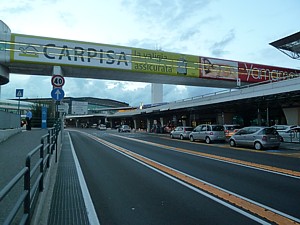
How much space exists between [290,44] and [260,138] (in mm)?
23603

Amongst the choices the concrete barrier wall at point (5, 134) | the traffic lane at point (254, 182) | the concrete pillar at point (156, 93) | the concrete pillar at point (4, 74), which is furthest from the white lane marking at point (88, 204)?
the concrete pillar at point (156, 93)

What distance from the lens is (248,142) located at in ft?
67.8

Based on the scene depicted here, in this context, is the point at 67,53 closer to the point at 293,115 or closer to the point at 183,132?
the point at 183,132

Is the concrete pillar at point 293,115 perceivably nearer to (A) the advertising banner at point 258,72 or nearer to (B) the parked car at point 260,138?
(A) the advertising banner at point 258,72

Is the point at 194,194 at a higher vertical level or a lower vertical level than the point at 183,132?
lower

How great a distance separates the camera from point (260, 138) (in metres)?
19.6

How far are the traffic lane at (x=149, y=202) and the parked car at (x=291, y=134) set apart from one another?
1874 cm

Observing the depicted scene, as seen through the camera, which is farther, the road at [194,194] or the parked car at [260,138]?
the parked car at [260,138]

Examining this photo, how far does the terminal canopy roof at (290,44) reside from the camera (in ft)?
116

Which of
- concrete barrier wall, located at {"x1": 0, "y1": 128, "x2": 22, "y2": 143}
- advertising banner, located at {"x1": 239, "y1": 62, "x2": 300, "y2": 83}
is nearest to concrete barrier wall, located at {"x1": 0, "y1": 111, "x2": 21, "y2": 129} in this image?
concrete barrier wall, located at {"x1": 0, "y1": 128, "x2": 22, "y2": 143}

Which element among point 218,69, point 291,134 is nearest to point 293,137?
point 291,134

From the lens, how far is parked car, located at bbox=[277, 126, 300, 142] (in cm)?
2425

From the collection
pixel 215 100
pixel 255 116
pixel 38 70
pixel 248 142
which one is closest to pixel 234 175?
pixel 248 142

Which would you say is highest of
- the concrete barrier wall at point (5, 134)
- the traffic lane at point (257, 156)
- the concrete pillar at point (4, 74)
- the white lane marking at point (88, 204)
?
the concrete pillar at point (4, 74)
